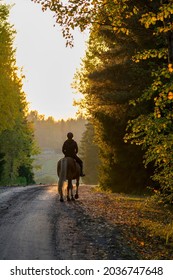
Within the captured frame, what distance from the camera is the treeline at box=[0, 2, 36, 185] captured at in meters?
31.4

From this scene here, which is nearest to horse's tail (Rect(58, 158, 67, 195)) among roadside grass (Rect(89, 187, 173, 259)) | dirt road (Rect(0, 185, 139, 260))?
roadside grass (Rect(89, 187, 173, 259))

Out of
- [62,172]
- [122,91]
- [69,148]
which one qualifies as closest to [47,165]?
[122,91]

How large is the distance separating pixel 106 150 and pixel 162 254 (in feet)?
55.5

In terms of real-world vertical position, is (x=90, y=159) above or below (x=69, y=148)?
below

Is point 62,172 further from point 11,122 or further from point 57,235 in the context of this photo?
point 11,122

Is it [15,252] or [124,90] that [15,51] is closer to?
[124,90]

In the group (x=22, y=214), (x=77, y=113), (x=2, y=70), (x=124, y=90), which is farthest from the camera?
(x=77, y=113)

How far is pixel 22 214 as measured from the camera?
1228 cm

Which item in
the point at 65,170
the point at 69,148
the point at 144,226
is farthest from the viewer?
the point at 69,148

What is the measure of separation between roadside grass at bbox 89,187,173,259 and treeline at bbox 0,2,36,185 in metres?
16.7

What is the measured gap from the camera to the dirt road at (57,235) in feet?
26.0

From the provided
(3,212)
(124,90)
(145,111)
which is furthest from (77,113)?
(3,212)

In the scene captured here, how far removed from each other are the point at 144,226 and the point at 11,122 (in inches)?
936

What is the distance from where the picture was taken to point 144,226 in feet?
38.7
